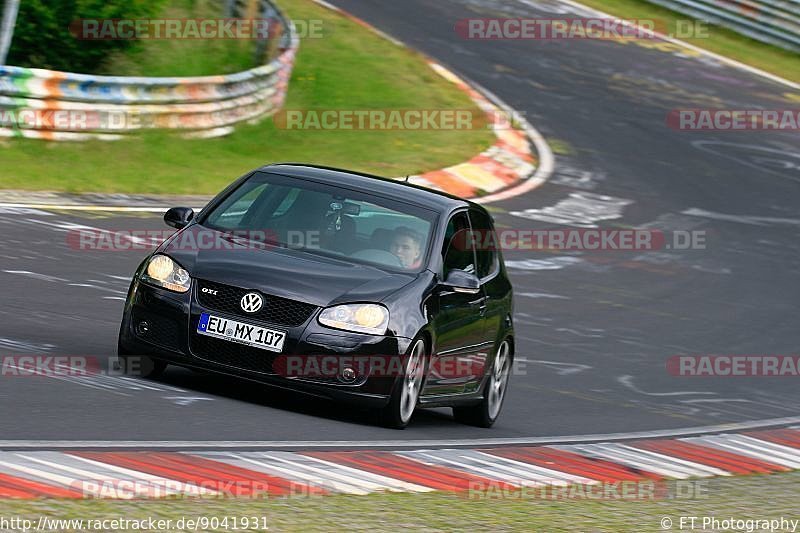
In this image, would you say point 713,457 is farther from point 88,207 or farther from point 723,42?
point 723,42

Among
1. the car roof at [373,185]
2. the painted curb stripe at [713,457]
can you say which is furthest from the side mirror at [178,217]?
the painted curb stripe at [713,457]

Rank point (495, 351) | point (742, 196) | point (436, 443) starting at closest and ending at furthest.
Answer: point (436, 443)
point (495, 351)
point (742, 196)

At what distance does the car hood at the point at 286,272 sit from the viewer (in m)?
8.63

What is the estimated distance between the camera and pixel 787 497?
8.30 m

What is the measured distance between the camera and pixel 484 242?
34.3 feet

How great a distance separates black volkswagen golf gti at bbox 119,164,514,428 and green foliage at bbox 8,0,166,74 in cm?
1181

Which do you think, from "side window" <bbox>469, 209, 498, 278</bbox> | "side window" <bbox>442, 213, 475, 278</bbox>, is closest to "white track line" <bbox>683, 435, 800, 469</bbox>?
"side window" <bbox>469, 209, 498, 278</bbox>

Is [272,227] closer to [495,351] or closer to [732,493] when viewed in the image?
[495,351]

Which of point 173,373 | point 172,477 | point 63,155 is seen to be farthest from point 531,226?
point 172,477

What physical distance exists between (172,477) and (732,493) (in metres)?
3.23

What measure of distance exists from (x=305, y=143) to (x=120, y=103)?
11.9ft

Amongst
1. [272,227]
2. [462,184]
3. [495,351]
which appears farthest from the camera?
[462,184]

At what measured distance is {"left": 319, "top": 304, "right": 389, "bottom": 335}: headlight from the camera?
859 centimetres

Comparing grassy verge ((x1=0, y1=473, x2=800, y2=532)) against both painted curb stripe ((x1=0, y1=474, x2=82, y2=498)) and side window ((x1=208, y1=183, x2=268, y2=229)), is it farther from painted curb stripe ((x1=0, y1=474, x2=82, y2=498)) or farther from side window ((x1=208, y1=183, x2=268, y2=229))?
side window ((x1=208, y1=183, x2=268, y2=229))
